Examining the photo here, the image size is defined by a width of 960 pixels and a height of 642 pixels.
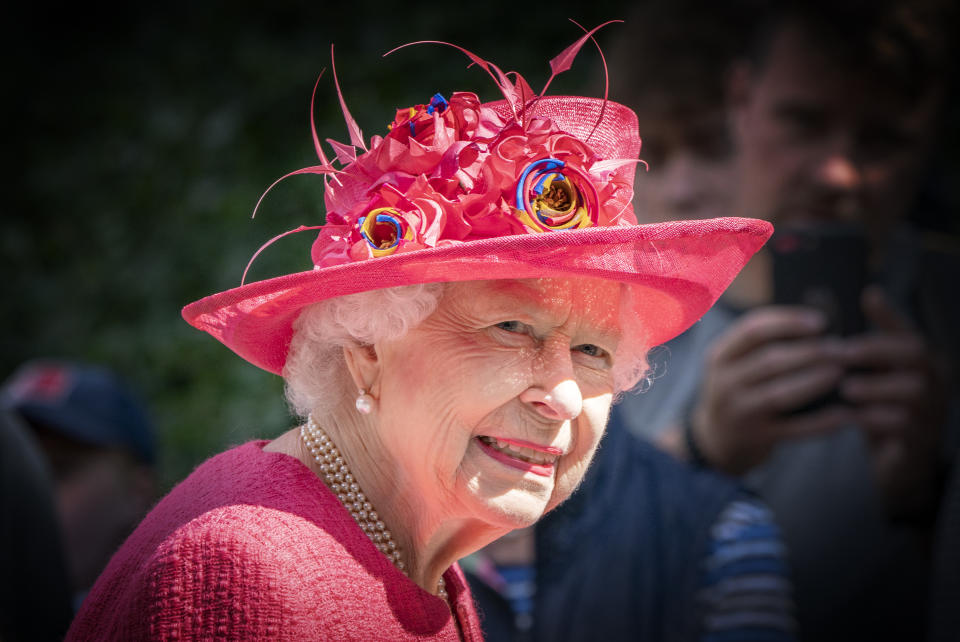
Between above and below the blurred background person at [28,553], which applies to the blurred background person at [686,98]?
above

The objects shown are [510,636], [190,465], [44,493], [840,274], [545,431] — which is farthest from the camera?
[190,465]

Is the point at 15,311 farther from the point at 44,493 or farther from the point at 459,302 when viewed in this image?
the point at 459,302

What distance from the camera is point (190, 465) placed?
5.20 metres

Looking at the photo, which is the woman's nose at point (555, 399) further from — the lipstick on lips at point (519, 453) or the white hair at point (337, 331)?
the white hair at point (337, 331)

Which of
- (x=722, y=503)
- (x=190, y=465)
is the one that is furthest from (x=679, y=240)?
(x=190, y=465)

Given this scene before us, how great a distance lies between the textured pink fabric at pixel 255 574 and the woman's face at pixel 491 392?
16cm

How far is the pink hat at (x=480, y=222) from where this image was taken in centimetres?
131

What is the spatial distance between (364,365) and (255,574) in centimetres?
36

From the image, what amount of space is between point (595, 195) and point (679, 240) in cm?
15

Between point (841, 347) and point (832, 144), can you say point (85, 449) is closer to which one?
point (841, 347)

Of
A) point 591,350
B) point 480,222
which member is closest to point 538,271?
point 480,222

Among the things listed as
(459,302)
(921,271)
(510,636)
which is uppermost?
(459,302)

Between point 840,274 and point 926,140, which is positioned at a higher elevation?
point 926,140

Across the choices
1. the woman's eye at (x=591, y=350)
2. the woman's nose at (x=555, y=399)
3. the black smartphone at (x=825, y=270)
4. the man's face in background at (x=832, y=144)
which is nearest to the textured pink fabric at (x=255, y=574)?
→ the woman's nose at (x=555, y=399)
